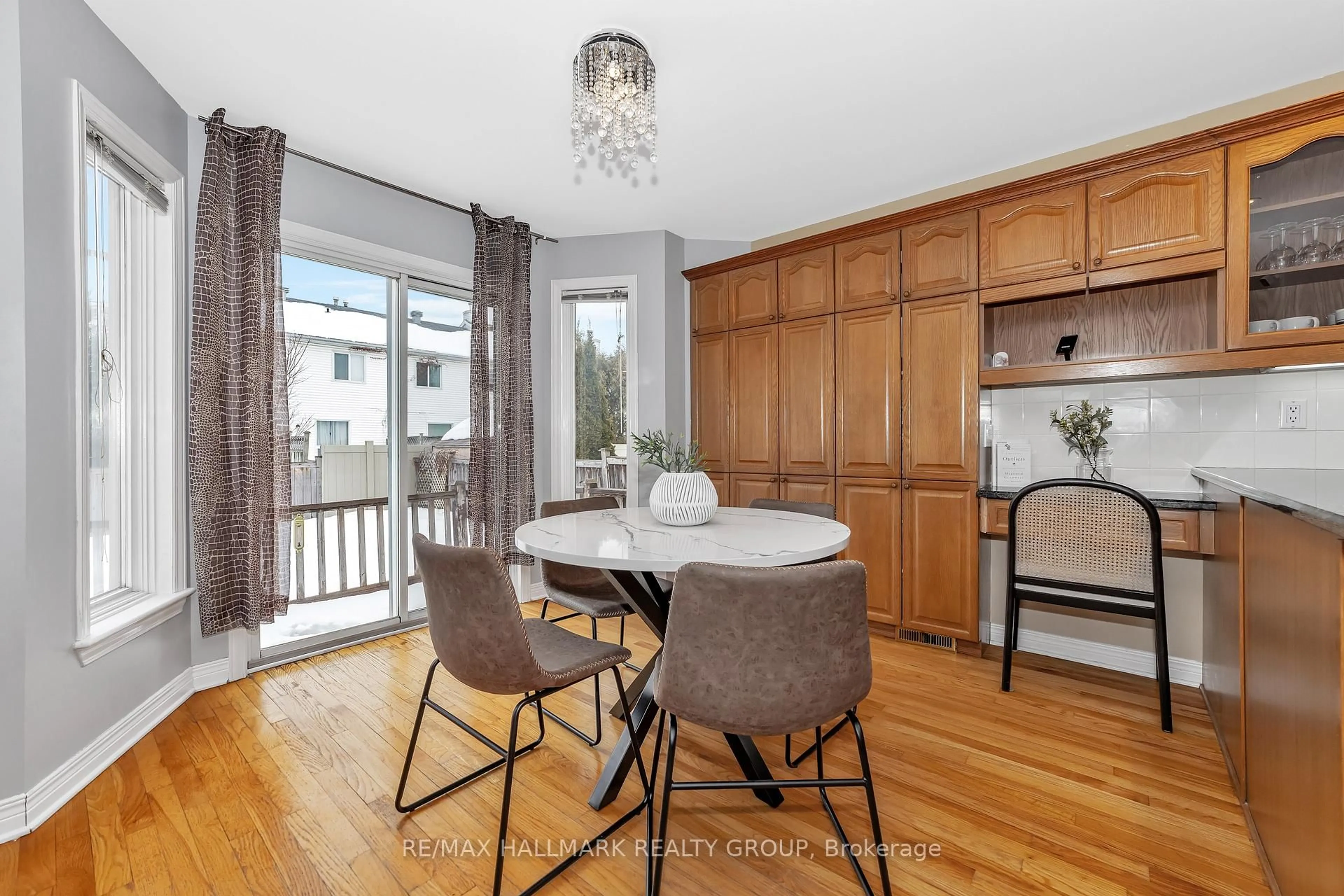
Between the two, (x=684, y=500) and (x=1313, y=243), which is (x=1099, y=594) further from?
(x=684, y=500)

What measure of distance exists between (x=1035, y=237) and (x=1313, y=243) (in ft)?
3.07

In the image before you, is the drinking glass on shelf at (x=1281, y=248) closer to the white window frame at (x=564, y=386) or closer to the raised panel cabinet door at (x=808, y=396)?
the raised panel cabinet door at (x=808, y=396)

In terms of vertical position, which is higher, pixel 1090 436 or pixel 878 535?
pixel 1090 436

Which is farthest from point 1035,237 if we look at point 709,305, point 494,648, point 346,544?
point 346,544

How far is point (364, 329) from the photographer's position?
10.7 feet

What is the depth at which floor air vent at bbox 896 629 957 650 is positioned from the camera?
10.1 ft

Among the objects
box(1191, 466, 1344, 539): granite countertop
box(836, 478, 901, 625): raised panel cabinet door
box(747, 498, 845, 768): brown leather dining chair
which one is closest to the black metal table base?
box(747, 498, 845, 768): brown leather dining chair

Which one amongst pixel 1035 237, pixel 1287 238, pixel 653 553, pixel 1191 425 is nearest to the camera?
pixel 653 553

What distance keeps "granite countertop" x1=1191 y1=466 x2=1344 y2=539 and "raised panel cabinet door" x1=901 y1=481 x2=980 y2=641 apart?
3.28ft

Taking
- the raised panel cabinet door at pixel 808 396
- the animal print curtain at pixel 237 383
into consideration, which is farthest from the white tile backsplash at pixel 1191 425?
the animal print curtain at pixel 237 383

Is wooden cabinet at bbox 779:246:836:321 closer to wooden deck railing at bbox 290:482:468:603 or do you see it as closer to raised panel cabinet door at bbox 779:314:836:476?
raised panel cabinet door at bbox 779:314:836:476

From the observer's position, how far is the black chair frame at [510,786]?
53.7 inches

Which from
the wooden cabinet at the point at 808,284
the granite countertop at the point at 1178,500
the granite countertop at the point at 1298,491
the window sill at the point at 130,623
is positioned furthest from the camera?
the wooden cabinet at the point at 808,284

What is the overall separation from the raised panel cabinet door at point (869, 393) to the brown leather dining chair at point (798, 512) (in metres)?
0.90
